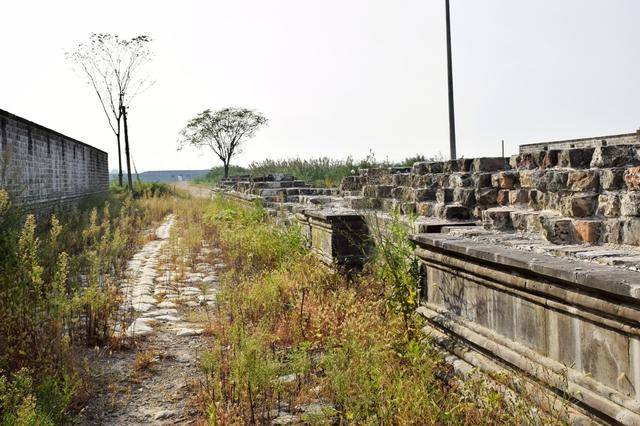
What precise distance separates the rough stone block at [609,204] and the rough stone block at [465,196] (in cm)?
150

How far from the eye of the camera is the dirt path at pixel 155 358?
363 cm

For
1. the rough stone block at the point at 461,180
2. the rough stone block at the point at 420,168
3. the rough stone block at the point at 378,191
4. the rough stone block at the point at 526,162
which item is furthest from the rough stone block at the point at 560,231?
the rough stone block at the point at 378,191

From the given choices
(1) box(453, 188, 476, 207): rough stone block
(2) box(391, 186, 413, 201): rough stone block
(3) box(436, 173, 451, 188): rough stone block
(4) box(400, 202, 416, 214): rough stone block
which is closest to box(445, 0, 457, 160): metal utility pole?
(2) box(391, 186, 413, 201): rough stone block

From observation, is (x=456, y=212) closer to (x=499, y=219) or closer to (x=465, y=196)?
(x=465, y=196)

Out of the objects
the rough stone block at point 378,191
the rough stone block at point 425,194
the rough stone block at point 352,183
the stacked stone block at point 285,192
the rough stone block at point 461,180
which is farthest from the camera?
the stacked stone block at point 285,192

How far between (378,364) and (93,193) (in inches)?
797

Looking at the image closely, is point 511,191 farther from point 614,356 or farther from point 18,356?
point 18,356

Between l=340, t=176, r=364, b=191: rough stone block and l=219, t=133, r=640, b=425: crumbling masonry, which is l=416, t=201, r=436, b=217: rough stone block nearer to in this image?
l=219, t=133, r=640, b=425: crumbling masonry

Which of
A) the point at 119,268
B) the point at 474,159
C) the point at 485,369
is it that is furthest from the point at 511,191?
the point at 119,268

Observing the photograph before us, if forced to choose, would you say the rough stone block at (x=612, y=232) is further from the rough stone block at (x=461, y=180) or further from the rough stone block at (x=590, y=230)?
the rough stone block at (x=461, y=180)

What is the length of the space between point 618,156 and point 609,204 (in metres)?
0.37

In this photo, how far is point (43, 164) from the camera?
1403 centimetres

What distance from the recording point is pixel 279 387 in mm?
3600

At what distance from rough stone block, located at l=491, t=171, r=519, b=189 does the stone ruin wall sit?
201 inches
